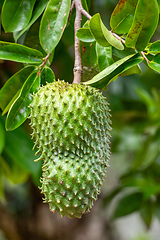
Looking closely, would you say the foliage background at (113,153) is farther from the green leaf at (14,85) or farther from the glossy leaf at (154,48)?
the glossy leaf at (154,48)

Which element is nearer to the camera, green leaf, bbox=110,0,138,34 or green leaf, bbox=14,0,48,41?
green leaf, bbox=110,0,138,34

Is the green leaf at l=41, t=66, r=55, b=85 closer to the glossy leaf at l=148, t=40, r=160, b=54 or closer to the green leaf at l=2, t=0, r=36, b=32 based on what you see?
the green leaf at l=2, t=0, r=36, b=32

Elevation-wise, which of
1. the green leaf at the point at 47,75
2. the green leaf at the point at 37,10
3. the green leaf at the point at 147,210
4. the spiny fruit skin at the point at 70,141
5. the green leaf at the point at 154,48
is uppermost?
the green leaf at the point at 37,10

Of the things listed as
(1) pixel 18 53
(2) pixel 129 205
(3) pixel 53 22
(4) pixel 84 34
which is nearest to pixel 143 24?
(4) pixel 84 34

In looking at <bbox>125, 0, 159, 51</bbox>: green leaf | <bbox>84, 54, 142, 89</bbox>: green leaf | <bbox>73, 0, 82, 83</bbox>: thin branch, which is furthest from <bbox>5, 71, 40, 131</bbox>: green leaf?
<bbox>125, 0, 159, 51</bbox>: green leaf

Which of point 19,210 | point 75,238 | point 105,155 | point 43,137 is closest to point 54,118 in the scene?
point 43,137

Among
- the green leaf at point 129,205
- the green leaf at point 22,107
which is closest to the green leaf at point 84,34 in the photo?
the green leaf at point 22,107

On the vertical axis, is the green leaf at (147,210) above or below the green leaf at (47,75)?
below
